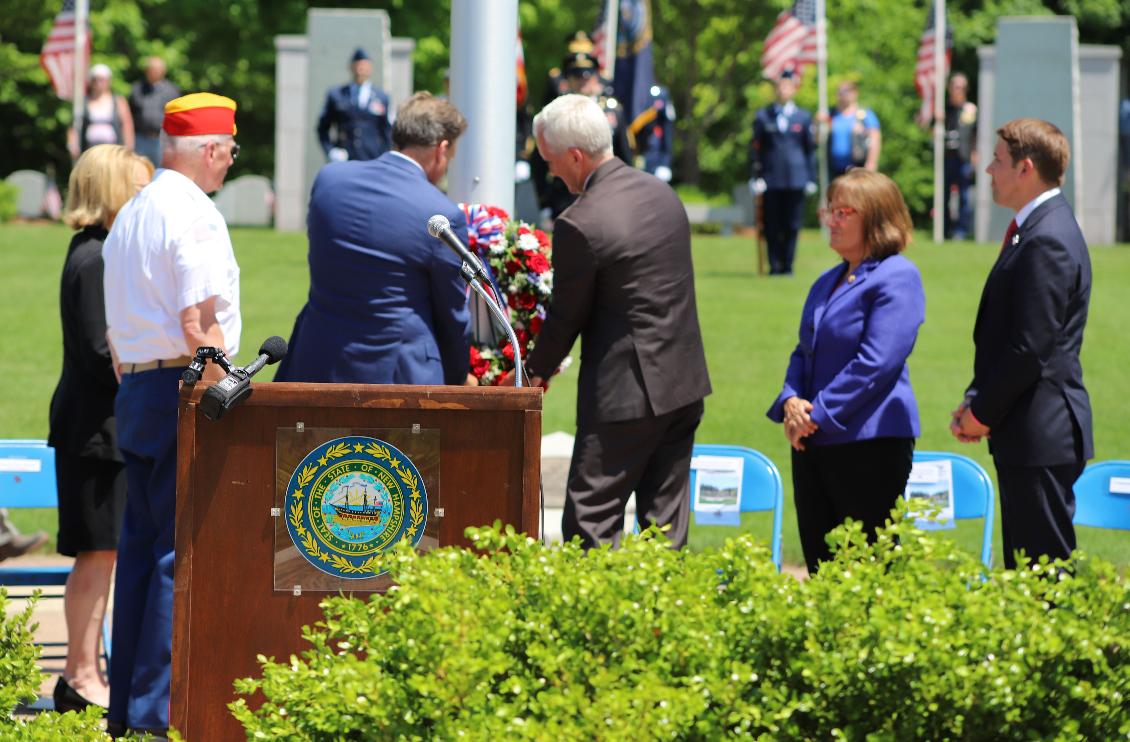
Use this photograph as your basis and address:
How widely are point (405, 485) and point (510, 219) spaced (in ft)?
6.67

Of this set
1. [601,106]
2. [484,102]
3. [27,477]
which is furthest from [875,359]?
[601,106]

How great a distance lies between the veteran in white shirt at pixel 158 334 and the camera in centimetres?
510

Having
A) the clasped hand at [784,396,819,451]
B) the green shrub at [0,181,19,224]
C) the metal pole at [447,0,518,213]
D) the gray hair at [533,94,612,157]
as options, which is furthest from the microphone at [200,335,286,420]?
the green shrub at [0,181,19,224]

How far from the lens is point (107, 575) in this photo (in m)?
6.02

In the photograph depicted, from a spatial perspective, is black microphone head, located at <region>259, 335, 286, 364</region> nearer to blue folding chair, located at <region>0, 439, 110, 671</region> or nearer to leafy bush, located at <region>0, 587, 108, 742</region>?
leafy bush, located at <region>0, 587, 108, 742</region>

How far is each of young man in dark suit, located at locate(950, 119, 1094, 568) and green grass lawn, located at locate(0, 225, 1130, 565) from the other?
1.65 metres

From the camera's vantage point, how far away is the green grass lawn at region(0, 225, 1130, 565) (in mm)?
10258

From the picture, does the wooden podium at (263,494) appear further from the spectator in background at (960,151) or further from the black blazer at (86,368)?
the spectator in background at (960,151)

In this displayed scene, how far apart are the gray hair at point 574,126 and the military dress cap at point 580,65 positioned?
9719 mm

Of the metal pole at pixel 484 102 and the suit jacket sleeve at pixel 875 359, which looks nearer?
the suit jacket sleeve at pixel 875 359

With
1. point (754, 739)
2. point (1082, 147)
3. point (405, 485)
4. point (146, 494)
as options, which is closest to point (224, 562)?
point (405, 485)

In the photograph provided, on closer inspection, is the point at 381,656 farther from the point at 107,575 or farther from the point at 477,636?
the point at 107,575

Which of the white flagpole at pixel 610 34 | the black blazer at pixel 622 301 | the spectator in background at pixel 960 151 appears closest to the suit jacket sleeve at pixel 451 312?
the black blazer at pixel 622 301

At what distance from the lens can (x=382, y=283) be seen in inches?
213
